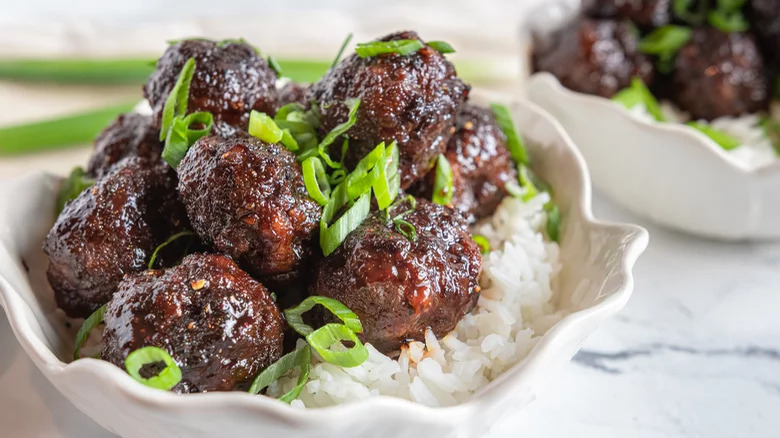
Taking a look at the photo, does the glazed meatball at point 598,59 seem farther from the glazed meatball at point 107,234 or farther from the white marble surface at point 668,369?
the glazed meatball at point 107,234

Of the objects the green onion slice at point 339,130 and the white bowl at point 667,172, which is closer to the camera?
the green onion slice at point 339,130

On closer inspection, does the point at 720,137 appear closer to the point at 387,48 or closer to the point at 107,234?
the point at 387,48

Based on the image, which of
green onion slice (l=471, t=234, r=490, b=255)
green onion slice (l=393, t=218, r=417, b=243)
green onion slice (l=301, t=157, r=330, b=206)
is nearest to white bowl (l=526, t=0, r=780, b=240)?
green onion slice (l=471, t=234, r=490, b=255)

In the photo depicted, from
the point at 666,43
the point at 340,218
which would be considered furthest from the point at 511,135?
the point at 666,43

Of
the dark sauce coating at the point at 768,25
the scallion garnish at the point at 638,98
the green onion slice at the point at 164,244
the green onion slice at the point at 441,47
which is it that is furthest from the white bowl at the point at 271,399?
the dark sauce coating at the point at 768,25

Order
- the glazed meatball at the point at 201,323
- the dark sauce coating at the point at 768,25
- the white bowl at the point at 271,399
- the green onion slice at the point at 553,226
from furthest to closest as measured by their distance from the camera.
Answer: the dark sauce coating at the point at 768,25 → the green onion slice at the point at 553,226 → the glazed meatball at the point at 201,323 → the white bowl at the point at 271,399
